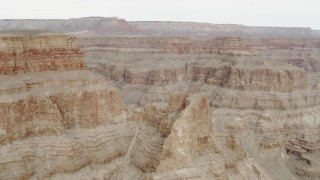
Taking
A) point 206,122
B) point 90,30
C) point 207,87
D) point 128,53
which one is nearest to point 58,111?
point 206,122

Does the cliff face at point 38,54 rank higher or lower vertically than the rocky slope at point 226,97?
higher

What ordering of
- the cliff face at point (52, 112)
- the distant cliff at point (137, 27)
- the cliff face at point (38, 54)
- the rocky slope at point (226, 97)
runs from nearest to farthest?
the rocky slope at point (226, 97)
the cliff face at point (52, 112)
the cliff face at point (38, 54)
the distant cliff at point (137, 27)

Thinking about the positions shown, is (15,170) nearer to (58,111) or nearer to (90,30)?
(58,111)

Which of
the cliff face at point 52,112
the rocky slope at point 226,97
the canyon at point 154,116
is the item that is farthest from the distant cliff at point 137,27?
the cliff face at point 52,112

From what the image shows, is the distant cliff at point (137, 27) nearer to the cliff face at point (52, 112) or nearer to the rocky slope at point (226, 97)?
the rocky slope at point (226, 97)

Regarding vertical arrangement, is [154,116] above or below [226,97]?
above

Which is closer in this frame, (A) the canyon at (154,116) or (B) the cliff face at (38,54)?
(A) the canyon at (154,116)

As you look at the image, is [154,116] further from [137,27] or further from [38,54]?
[137,27]

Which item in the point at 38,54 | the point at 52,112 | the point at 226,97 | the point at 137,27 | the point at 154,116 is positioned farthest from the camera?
the point at 137,27

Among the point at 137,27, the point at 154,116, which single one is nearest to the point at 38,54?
the point at 154,116

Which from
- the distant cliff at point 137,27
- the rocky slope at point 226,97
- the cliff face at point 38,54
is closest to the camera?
the rocky slope at point 226,97

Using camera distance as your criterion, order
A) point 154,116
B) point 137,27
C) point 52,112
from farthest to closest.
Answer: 1. point 137,27
2. point 52,112
3. point 154,116
